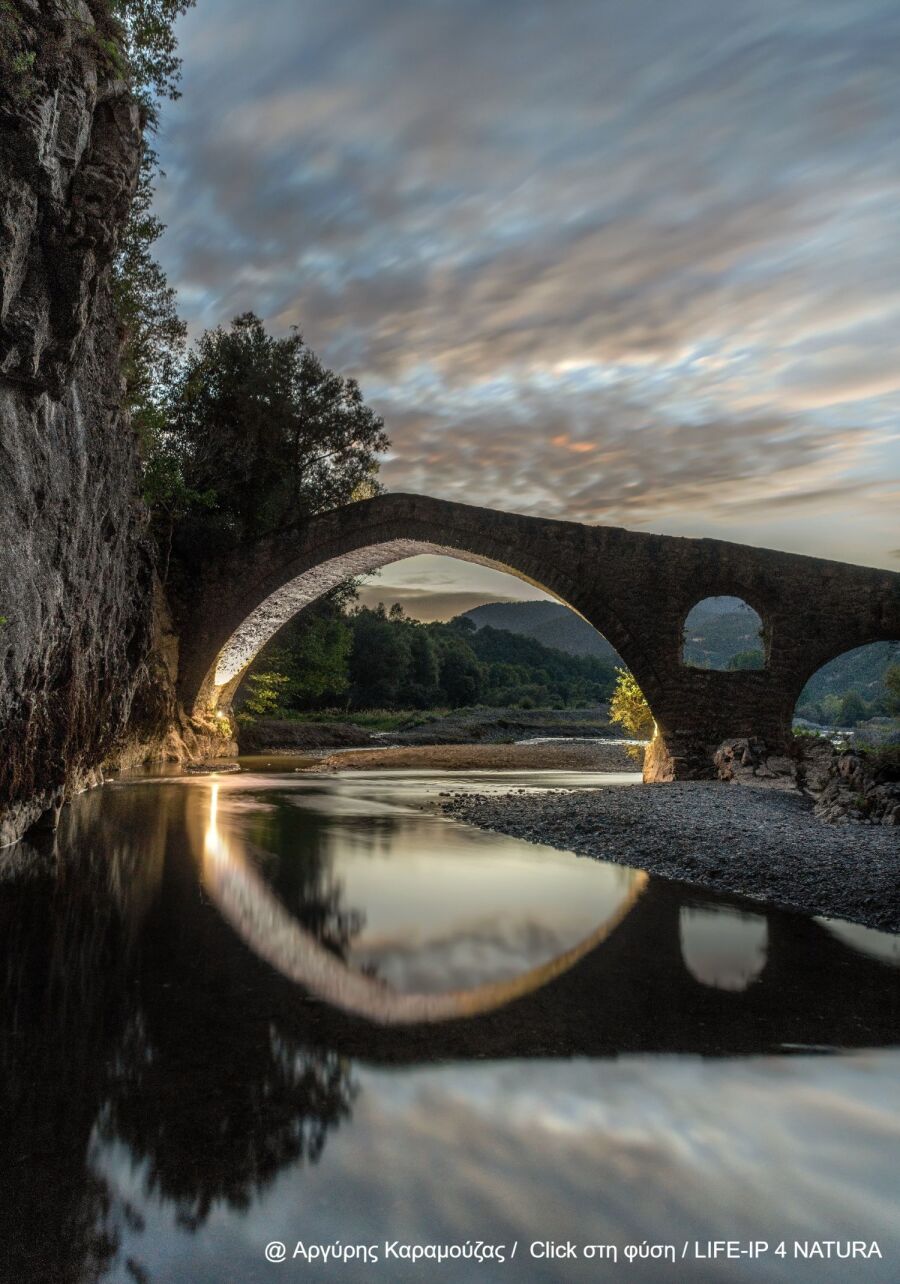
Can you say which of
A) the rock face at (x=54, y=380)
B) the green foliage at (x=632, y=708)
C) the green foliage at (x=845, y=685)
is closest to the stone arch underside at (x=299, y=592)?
the green foliage at (x=632, y=708)

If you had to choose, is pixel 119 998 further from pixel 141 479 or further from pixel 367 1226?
pixel 141 479

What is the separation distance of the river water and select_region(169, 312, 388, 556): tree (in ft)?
57.5

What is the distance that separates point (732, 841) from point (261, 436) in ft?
64.8

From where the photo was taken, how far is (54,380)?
7.33m

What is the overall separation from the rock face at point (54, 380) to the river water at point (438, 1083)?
258 cm

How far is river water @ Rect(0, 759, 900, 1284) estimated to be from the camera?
2602 mm

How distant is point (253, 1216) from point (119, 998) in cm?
227

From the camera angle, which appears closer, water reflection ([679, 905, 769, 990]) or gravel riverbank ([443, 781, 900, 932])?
water reflection ([679, 905, 769, 990])

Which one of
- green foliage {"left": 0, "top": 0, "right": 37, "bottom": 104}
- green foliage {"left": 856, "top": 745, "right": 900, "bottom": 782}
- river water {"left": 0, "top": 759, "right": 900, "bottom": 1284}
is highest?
green foliage {"left": 0, "top": 0, "right": 37, "bottom": 104}

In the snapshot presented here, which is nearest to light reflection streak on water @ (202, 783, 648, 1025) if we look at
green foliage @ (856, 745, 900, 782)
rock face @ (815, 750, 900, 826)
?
rock face @ (815, 750, 900, 826)

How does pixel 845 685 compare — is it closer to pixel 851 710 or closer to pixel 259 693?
pixel 851 710

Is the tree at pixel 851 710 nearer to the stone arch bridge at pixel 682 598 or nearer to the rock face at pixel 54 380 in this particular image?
the stone arch bridge at pixel 682 598

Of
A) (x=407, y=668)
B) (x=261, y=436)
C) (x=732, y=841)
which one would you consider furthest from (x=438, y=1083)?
(x=407, y=668)

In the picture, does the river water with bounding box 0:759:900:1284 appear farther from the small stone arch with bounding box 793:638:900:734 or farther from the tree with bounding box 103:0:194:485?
the small stone arch with bounding box 793:638:900:734
